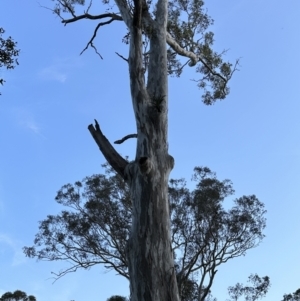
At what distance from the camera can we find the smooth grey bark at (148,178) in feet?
13.6

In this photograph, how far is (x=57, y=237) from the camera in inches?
571

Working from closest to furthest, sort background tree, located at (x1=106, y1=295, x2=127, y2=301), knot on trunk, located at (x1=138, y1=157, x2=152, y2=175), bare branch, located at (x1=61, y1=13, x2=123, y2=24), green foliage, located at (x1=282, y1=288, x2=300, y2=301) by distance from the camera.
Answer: knot on trunk, located at (x1=138, y1=157, x2=152, y2=175) → bare branch, located at (x1=61, y1=13, x2=123, y2=24) → background tree, located at (x1=106, y1=295, x2=127, y2=301) → green foliage, located at (x1=282, y1=288, x2=300, y2=301)

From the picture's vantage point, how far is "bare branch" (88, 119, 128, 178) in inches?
199

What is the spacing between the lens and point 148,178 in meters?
4.68

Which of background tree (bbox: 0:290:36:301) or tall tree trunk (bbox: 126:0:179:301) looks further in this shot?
background tree (bbox: 0:290:36:301)

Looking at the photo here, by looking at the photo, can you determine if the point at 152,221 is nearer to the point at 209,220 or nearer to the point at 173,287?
the point at 173,287

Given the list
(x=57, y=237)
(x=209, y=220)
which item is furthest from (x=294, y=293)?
(x=57, y=237)

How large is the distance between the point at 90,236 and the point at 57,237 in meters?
1.16

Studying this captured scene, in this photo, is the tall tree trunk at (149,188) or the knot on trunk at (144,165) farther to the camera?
the knot on trunk at (144,165)

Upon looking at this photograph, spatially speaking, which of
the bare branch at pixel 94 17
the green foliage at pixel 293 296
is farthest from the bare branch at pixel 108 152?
the green foliage at pixel 293 296

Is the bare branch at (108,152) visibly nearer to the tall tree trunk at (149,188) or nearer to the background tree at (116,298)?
the tall tree trunk at (149,188)

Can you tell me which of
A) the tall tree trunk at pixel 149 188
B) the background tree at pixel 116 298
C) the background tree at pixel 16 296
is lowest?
the tall tree trunk at pixel 149 188

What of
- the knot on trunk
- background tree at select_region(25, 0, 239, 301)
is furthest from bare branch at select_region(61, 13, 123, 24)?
the knot on trunk

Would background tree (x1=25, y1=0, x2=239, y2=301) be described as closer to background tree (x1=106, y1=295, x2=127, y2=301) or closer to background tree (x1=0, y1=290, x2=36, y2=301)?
background tree (x1=106, y1=295, x2=127, y2=301)
